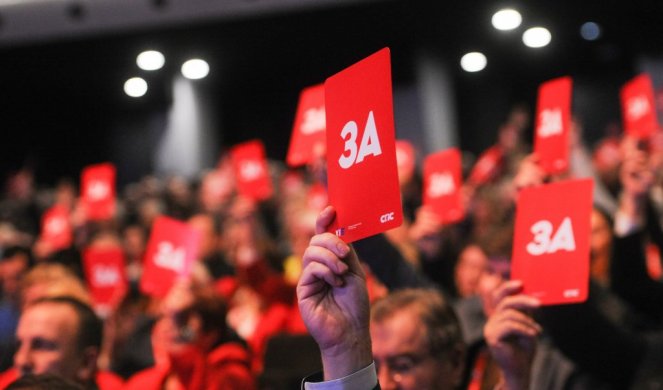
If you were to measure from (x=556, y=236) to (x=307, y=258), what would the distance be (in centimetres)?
90

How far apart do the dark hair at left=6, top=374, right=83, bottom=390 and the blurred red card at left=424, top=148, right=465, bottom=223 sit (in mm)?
2775

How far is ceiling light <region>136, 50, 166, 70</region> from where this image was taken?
1216cm

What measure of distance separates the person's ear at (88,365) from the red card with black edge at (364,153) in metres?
1.51

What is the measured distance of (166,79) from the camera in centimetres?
1413

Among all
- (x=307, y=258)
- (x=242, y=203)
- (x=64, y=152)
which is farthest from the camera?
(x=64, y=152)

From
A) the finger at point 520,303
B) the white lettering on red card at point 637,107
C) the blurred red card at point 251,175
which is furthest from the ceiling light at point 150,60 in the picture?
the finger at point 520,303

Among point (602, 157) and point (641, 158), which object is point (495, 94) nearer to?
point (602, 157)

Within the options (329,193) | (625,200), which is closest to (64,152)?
(625,200)

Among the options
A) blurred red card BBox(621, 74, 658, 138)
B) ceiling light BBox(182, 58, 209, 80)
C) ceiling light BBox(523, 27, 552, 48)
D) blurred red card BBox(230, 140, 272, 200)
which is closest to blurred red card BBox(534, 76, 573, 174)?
blurred red card BBox(621, 74, 658, 138)

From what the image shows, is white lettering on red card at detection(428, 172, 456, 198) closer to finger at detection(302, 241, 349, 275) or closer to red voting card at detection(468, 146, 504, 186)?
red voting card at detection(468, 146, 504, 186)

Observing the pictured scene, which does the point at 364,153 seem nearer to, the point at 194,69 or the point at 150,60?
the point at 150,60

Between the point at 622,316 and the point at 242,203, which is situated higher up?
the point at 242,203

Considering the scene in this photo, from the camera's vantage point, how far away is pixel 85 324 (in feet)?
10.0

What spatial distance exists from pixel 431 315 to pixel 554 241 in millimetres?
393
